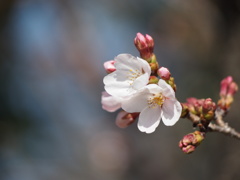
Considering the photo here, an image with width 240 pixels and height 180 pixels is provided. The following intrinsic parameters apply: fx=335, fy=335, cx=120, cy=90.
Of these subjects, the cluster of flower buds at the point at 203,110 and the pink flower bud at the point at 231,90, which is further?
the pink flower bud at the point at 231,90

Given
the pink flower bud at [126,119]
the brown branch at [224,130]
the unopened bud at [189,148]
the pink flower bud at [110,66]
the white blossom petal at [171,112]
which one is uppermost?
the pink flower bud at [110,66]

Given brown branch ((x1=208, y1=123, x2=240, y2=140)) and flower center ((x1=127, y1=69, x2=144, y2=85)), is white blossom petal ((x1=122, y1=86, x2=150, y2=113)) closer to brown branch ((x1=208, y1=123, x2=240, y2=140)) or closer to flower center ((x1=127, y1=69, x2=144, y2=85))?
flower center ((x1=127, y1=69, x2=144, y2=85))

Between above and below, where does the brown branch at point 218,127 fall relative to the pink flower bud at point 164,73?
below

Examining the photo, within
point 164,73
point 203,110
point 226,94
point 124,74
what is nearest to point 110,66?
point 124,74

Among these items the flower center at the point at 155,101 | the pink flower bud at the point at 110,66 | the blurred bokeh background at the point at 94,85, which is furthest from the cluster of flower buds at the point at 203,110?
the blurred bokeh background at the point at 94,85

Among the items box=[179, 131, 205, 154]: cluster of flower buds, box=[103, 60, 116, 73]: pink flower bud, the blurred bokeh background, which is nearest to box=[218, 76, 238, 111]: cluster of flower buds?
box=[179, 131, 205, 154]: cluster of flower buds

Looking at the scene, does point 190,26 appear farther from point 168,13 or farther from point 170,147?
point 170,147

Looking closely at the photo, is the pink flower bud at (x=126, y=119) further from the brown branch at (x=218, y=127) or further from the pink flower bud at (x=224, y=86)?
the pink flower bud at (x=224, y=86)
